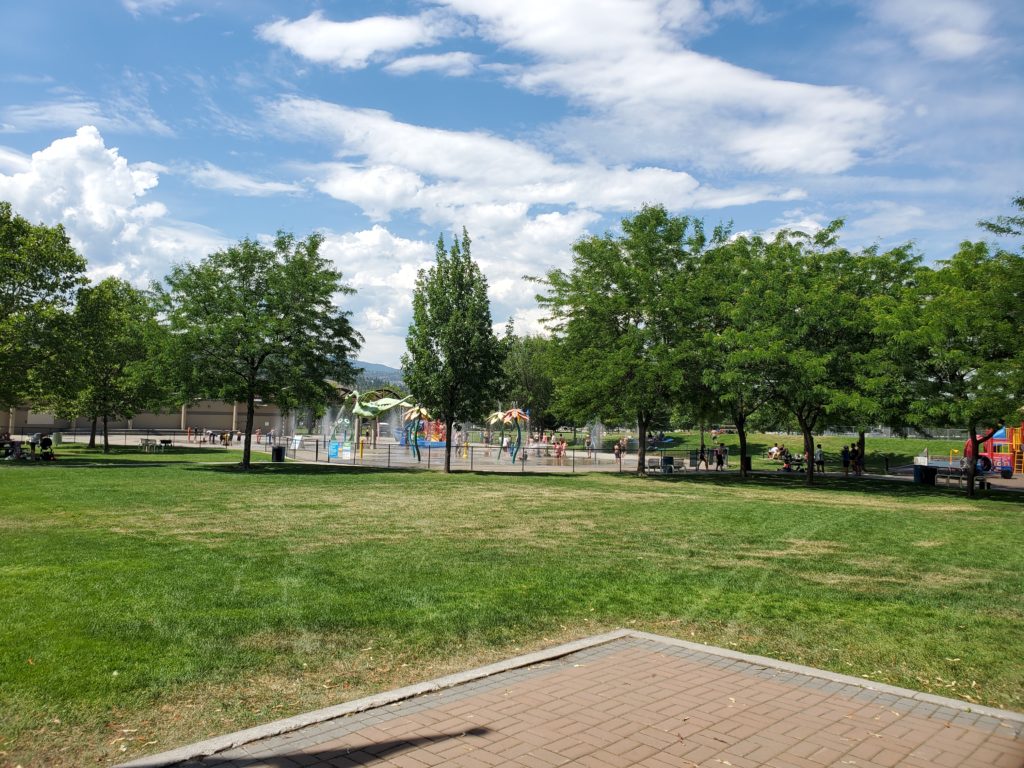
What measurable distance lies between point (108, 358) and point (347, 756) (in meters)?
44.8

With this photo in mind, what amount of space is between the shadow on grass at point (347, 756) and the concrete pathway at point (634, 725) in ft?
0.04

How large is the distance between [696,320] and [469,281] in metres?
10.2

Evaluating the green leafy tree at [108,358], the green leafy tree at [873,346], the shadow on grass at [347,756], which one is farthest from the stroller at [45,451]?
the shadow on grass at [347,756]

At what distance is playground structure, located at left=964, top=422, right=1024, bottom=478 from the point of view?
41094 mm

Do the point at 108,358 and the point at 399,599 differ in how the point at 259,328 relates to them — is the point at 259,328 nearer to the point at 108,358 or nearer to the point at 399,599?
the point at 108,358

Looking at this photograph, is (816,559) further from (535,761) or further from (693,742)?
(535,761)

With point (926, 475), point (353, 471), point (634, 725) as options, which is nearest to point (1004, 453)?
point (926, 475)

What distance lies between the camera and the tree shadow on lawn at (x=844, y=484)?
2853cm

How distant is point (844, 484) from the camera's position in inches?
1289

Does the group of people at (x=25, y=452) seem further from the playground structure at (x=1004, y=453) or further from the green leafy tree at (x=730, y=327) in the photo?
the playground structure at (x=1004, y=453)

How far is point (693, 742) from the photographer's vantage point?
5.37 meters

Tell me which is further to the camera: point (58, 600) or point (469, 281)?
point (469, 281)

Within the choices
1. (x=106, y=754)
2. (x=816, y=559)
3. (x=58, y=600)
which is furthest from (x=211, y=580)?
(x=816, y=559)

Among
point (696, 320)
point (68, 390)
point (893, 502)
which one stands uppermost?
point (696, 320)
